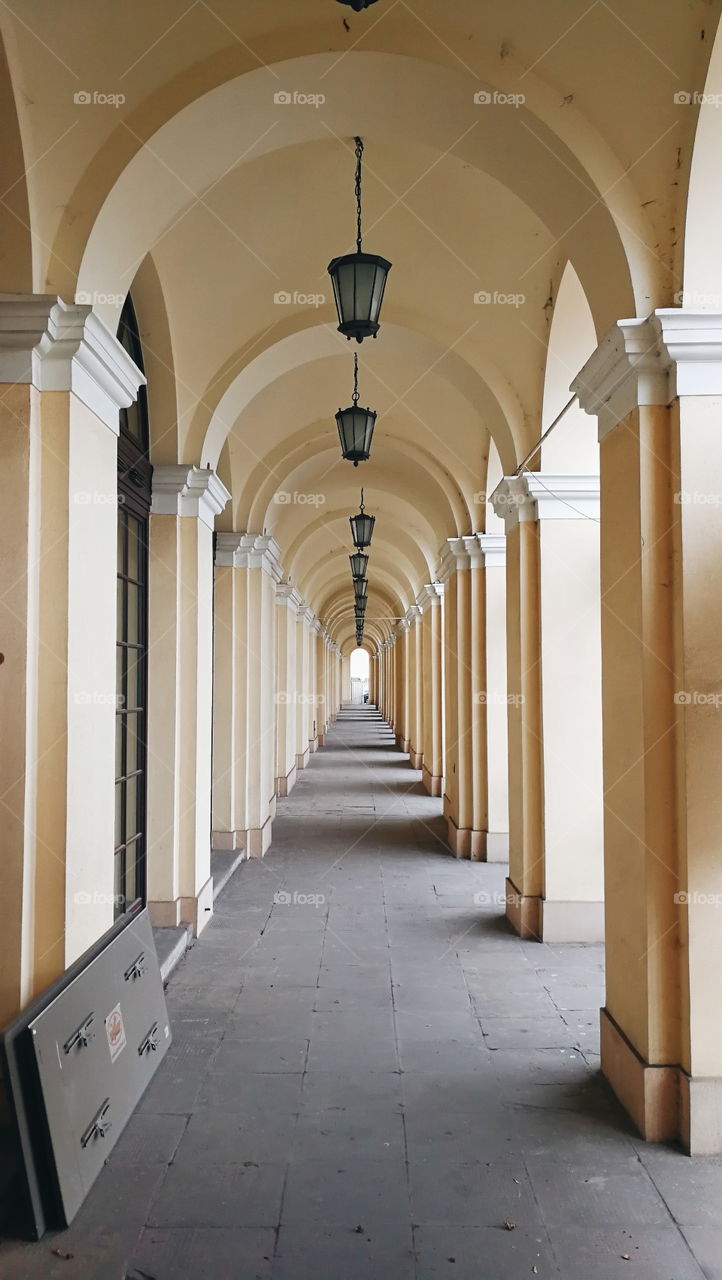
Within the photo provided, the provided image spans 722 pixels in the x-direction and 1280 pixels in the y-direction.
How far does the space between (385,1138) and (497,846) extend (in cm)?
673

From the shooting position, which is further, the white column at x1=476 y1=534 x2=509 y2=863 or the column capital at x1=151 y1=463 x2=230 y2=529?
the white column at x1=476 y1=534 x2=509 y2=863

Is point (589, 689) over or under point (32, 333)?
under

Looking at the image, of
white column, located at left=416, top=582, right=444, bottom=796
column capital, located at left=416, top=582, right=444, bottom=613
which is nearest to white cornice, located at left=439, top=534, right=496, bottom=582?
column capital, located at left=416, top=582, right=444, bottom=613

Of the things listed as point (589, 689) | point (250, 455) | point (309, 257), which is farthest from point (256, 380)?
point (589, 689)

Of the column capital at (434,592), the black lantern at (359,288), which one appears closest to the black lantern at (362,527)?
the column capital at (434,592)

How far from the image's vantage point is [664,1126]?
4109mm

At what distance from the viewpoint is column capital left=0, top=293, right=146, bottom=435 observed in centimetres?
395

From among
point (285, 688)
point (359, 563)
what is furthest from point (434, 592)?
point (285, 688)

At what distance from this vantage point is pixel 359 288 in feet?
15.6

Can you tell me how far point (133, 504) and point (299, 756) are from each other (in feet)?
45.9

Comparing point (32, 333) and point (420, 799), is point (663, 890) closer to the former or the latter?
point (32, 333)

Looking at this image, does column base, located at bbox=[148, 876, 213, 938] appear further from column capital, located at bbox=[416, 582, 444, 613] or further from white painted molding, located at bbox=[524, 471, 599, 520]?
column capital, located at bbox=[416, 582, 444, 613]

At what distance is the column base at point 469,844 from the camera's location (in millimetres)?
10672

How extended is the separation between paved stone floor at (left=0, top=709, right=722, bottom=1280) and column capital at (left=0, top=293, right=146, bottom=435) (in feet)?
12.3
